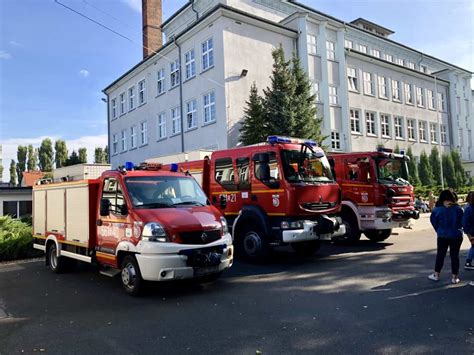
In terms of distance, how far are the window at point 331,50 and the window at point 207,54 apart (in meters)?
9.42

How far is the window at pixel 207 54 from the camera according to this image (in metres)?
25.2

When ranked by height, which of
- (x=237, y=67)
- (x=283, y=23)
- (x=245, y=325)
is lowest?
(x=245, y=325)

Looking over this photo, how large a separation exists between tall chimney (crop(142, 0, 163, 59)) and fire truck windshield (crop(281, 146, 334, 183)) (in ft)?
84.6

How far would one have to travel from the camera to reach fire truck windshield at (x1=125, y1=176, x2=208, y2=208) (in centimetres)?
757

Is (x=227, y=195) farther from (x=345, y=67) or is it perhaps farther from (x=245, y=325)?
(x=345, y=67)

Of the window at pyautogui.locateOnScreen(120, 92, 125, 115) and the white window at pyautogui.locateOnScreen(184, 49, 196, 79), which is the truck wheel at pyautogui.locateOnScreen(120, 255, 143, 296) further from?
the window at pyautogui.locateOnScreen(120, 92, 125, 115)

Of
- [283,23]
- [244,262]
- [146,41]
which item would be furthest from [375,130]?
[244,262]

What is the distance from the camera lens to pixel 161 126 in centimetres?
3120

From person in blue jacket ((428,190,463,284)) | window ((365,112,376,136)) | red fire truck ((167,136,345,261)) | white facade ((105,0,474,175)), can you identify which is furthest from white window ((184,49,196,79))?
person in blue jacket ((428,190,463,284))

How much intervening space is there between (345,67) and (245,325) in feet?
92.1

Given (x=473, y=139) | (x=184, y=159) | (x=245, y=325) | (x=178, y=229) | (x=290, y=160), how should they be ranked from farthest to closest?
(x=473, y=139)
(x=184, y=159)
(x=290, y=160)
(x=178, y=229)
(x=245, y=325)

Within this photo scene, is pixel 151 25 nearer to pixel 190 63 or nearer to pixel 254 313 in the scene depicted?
pixel 190 63

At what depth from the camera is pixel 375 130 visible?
3356cm

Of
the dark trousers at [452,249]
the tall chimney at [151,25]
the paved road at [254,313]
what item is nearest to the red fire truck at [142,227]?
the paved road at [254,313]
